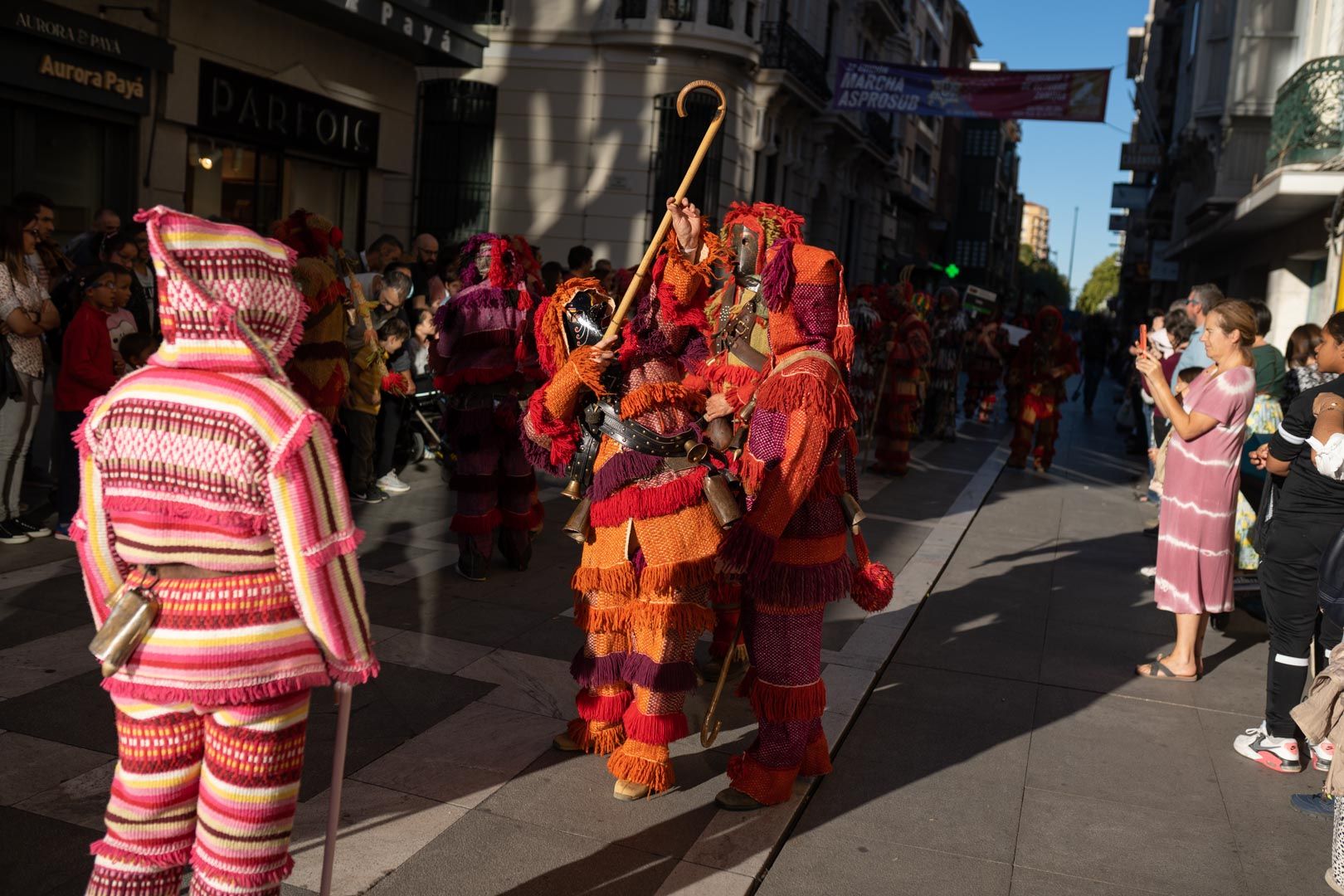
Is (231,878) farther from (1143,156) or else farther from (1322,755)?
(1143,156)

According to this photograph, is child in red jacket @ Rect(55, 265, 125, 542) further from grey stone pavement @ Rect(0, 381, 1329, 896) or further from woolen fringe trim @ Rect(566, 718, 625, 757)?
woolen fringe trim @ Rect(566, 718, 625, 757)

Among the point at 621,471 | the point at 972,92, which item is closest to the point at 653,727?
the point at 621,471

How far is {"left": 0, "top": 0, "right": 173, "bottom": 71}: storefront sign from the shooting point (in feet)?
32.4

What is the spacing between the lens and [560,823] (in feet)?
14.0

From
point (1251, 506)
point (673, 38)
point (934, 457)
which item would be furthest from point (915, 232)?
point (1251, 506)

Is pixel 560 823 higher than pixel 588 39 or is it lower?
lower

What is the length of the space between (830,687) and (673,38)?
59.6ft

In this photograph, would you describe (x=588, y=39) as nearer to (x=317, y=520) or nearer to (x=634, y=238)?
(x=634, y=238)

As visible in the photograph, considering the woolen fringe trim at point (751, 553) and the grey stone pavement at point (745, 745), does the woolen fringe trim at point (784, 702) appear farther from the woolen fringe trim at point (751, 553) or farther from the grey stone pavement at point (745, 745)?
the woolen fringe trim at point (751, 553)

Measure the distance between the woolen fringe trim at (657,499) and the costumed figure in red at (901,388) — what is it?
31.3ft

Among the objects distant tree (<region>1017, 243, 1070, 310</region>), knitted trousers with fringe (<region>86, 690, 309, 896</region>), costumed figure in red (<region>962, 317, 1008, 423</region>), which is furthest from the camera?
distant tree (<region>1017, 243, 1070, 310</region>)

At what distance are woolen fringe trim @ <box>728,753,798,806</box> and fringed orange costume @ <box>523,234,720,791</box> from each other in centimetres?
25

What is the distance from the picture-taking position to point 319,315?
793 centimetres

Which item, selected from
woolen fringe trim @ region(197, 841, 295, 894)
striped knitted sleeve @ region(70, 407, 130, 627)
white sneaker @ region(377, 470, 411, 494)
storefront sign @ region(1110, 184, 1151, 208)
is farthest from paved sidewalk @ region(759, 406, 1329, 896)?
storefront sign @ region(1110, 184, 1151, 208)
